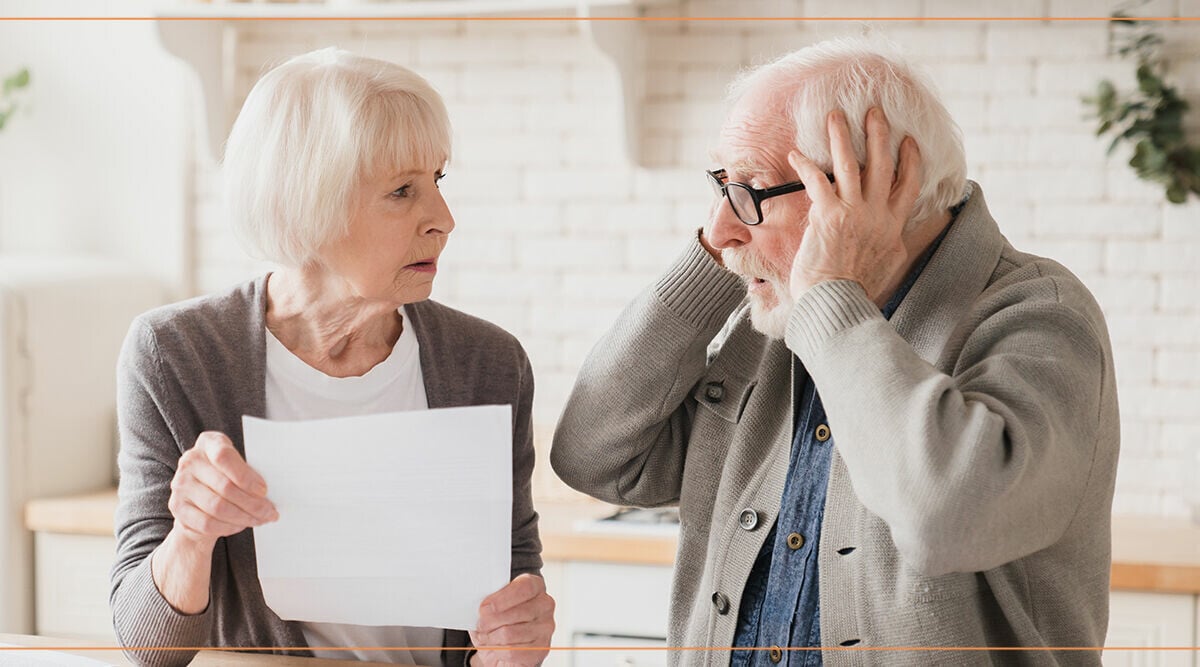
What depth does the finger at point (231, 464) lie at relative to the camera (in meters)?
0.84

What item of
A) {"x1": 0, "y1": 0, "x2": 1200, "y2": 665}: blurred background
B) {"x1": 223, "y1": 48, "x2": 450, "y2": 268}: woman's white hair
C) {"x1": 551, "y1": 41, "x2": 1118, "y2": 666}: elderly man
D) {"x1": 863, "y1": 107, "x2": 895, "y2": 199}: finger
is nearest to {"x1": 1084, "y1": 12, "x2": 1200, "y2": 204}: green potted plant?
{"x1": 0, "y1": 0, "x2": 1200, "y2": 665}: blurred background

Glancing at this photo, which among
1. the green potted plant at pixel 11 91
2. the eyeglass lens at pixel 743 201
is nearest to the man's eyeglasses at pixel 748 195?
the eyeglass lens at pixel 743 201

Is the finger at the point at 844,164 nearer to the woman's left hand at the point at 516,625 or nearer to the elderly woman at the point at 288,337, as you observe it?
the elderly woman at the point at 288,337

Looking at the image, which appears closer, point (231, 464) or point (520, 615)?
point (231, 464)

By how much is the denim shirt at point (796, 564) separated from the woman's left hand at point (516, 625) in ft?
0.56

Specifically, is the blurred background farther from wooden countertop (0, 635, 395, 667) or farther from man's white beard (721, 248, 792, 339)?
man's white beard (721, 248, 792, 339)

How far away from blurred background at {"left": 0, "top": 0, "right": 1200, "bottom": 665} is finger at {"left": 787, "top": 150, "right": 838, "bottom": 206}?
0.29 metres

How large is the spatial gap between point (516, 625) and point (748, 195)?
0.40 metres

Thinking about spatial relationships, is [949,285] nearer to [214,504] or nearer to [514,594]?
[514,594]

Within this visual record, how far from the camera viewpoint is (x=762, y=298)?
99cm

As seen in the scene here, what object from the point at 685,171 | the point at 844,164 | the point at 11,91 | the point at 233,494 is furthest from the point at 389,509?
the point at 685,171

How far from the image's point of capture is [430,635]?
3.35 feet

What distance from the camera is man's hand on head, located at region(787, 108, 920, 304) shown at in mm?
884

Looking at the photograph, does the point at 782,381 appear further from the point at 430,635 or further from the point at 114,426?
the point at 114,426
